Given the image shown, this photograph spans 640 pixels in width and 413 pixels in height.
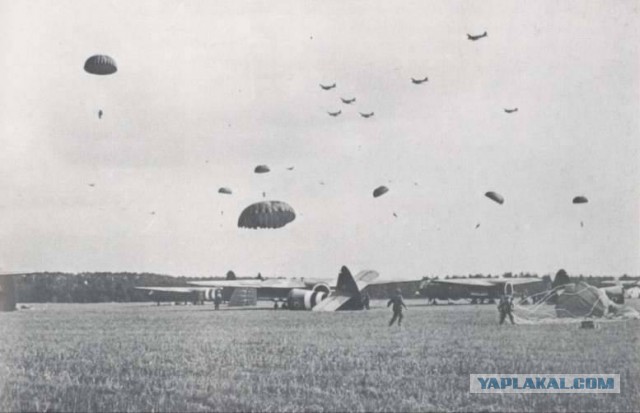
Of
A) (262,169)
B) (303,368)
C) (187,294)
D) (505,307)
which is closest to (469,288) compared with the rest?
(187,294)

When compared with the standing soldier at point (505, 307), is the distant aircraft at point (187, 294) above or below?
above

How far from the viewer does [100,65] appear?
1498 centimetres

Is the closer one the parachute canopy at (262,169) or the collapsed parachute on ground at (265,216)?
the parachute canopy at (262,169)

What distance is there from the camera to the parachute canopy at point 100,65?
14.3 meters

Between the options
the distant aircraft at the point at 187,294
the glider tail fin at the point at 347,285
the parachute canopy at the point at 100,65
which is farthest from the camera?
the distant aircraft at the point at 187,294

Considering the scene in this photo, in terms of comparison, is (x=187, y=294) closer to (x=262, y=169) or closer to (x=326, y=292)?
(x=326, y=292)

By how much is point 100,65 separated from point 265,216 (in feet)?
44.0

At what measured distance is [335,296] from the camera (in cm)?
3616

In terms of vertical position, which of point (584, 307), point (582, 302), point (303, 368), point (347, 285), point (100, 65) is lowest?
point (303, 368)

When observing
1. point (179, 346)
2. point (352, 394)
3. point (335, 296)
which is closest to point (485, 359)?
point (352, 394)

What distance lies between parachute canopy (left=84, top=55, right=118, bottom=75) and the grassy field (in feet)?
19.4

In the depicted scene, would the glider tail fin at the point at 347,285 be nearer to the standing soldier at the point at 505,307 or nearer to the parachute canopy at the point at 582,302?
the standing soldier at the point at 505,307

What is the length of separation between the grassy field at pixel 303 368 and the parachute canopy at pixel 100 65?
5905mm

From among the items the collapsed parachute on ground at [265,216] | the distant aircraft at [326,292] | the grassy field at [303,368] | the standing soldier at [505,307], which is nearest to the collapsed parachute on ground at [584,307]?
the standing soldier at [505,307]
